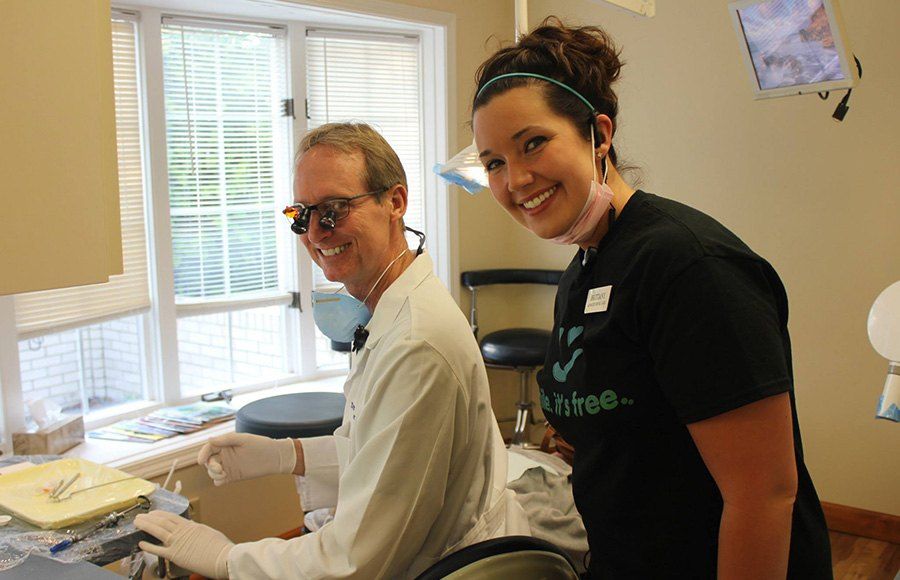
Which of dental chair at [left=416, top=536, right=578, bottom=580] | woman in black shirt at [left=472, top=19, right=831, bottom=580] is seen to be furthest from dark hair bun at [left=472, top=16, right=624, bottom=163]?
Result: dental chair at [left=416, top=536, right=578, bottom=580]

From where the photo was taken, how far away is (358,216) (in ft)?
5.13

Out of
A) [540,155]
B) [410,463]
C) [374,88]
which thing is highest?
[374,88]

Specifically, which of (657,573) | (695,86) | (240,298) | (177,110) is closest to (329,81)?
(177,110)

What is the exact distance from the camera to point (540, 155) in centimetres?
114

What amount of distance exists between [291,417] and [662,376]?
6.45ft

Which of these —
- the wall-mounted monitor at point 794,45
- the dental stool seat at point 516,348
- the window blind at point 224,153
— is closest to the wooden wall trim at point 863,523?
the dental stool seat at point 516,348

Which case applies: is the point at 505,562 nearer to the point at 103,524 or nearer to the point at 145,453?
the point at 103,524

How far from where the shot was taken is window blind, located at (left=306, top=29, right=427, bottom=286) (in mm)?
3564

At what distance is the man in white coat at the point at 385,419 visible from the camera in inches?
50.7

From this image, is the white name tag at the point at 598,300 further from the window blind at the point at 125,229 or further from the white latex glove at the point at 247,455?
the window blind at the point at 125,229

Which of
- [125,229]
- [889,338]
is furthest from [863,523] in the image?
[125,229]

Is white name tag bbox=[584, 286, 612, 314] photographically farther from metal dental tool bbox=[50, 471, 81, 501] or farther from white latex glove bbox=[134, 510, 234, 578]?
metal dental tool bbox=[50, 471, 81, 501]

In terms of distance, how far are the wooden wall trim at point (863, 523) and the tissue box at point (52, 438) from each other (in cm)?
291

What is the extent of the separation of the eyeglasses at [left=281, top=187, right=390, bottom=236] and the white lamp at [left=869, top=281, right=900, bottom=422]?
1.18 meters
